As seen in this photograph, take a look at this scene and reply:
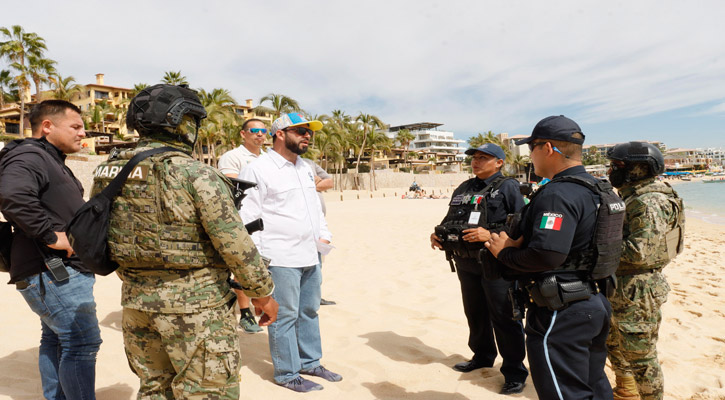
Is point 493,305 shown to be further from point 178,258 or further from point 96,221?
point 96,221

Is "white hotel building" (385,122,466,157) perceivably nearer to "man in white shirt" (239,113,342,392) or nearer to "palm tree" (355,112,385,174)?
"palm tree" (355,112,385,174)

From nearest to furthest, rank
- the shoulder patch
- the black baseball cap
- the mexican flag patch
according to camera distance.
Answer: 1. the mexican flag patch
2. the black baseball cap
3. the shoulder patch

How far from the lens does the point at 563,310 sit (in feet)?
7.45

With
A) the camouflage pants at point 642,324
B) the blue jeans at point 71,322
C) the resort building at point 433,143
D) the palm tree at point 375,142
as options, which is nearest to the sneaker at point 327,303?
the blue jeans at point 71,322

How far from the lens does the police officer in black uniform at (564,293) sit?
2.20 metres

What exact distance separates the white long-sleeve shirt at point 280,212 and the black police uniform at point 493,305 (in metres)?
1.33

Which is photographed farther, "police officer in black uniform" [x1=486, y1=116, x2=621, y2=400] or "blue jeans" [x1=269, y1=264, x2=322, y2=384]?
"blue jeans" [x1=269, y1=264, x2=322, y2=384]

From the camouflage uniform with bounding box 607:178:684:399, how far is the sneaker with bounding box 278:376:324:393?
233cm

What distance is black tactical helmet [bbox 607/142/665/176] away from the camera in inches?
118

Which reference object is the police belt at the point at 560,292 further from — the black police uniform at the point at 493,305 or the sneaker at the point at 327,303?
the sneaker at the point at 327,303

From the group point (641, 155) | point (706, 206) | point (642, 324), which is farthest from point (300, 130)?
point (706, 206)

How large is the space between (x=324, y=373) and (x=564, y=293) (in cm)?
219

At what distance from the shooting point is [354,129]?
5409 centimetres

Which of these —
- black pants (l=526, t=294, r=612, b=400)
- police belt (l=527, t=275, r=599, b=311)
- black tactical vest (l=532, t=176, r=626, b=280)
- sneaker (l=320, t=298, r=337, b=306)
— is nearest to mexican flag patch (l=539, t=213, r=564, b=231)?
black tactical vest (l=532, t=176, r=626, b=280)
